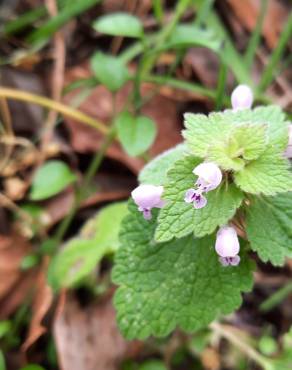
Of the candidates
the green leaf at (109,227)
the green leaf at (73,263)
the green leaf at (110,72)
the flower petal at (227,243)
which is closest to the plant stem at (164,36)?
the green leaf at (110,72)

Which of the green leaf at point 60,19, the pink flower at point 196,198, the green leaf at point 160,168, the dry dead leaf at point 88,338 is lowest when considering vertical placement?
the dry dead leaf at point 88,338

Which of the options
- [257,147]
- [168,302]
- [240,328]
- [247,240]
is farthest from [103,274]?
[257,147]

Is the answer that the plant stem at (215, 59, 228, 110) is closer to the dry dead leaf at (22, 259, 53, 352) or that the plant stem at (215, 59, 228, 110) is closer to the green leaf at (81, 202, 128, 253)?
the green leaf at (81, 202, 128, 253)

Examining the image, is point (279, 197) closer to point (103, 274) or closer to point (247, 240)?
point (247, 240)

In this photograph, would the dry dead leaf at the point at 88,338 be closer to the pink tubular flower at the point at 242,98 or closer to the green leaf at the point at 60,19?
the pink tubular flower at the point at 242,98

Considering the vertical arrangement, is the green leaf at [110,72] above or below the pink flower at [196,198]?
above

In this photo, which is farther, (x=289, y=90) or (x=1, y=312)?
(x=289, y=90)
